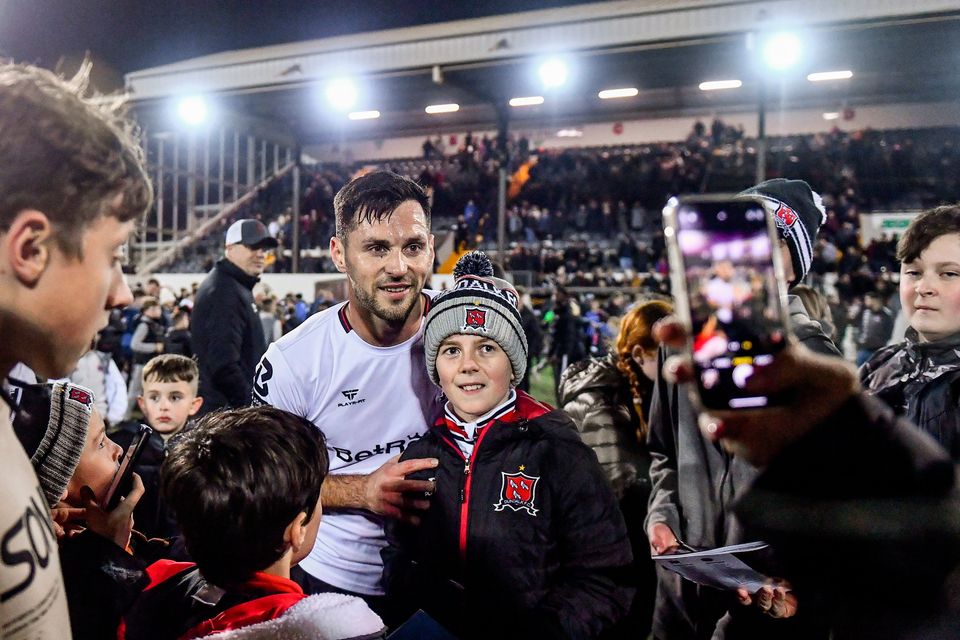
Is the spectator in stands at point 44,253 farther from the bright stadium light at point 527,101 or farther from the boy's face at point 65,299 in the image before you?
the bright stadium light at point 527,101

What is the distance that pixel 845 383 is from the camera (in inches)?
38.5

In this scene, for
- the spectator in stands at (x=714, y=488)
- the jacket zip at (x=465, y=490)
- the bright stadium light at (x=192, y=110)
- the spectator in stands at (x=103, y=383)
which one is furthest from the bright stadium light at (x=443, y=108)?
the jacket zip at (x=465, y=490)

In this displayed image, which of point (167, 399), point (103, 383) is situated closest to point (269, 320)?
point (103, 383)

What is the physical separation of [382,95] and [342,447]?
18.4 m

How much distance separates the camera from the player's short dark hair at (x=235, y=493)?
148 centimetres

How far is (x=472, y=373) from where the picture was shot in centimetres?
220

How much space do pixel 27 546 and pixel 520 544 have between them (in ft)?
4.29

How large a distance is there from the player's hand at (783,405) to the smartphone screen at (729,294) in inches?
0.8

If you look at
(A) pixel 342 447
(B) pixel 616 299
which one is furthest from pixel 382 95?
(A) pixel 342 447

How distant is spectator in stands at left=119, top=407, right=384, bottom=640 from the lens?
1.40m

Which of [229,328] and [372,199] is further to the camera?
[229,328]

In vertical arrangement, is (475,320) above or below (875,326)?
above

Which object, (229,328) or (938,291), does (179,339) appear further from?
(938,291)

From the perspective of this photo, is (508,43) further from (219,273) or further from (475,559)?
(475,559)
